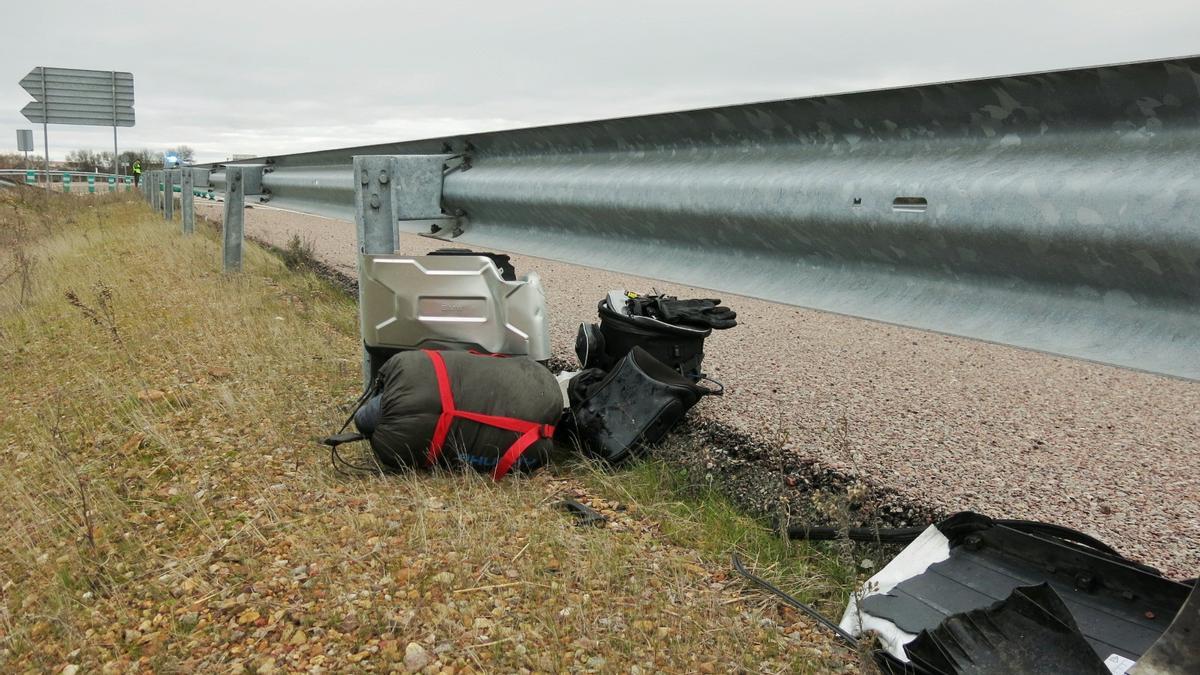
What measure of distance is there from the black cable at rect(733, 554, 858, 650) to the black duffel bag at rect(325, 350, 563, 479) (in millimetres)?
1036

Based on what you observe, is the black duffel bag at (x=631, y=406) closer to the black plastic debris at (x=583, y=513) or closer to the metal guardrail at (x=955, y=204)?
the black plastic debris at (x=583, y=513)

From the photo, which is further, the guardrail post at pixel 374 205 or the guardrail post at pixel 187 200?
the guardrail post at pixel 187 200

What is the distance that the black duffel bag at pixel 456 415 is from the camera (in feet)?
11.6

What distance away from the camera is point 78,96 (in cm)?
3284

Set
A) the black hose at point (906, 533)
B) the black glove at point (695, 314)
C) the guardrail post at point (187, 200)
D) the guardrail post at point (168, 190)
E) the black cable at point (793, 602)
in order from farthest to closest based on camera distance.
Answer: the guardrail post at point (168, 190)
the guardrail post at point (187, 200)
the black glove at point (695, 314)
the black hose at point (906, 533)
the black cable at point (793, 602)

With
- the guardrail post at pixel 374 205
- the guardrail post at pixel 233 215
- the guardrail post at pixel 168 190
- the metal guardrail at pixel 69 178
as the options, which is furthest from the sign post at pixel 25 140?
the guardrail post at pixel 374 205

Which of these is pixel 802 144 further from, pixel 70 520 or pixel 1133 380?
pixel 1133 380

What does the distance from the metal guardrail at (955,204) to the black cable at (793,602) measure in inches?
35.8

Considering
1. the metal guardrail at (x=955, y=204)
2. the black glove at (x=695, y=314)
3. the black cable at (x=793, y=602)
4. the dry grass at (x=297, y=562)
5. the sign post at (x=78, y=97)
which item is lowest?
the black cable at (x=793, y=602)

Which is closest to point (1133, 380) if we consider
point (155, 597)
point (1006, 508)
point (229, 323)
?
point (1006, 508)

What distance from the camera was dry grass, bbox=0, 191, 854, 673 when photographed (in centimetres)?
245

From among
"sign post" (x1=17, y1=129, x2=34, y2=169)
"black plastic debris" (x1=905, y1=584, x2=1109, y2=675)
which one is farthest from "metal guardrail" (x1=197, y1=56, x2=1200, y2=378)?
"sign post" (x1=17, y1=129, x2=34, y2=169)

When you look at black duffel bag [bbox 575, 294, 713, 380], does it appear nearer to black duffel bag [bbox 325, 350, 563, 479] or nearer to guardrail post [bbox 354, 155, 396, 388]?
black duffel bag [bbox 325, 350, 563, 479]

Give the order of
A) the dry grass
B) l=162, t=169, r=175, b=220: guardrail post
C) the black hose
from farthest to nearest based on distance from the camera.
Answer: l=162, t=169, r=175, b=220: guardrail post < the black hose < the dry grass
